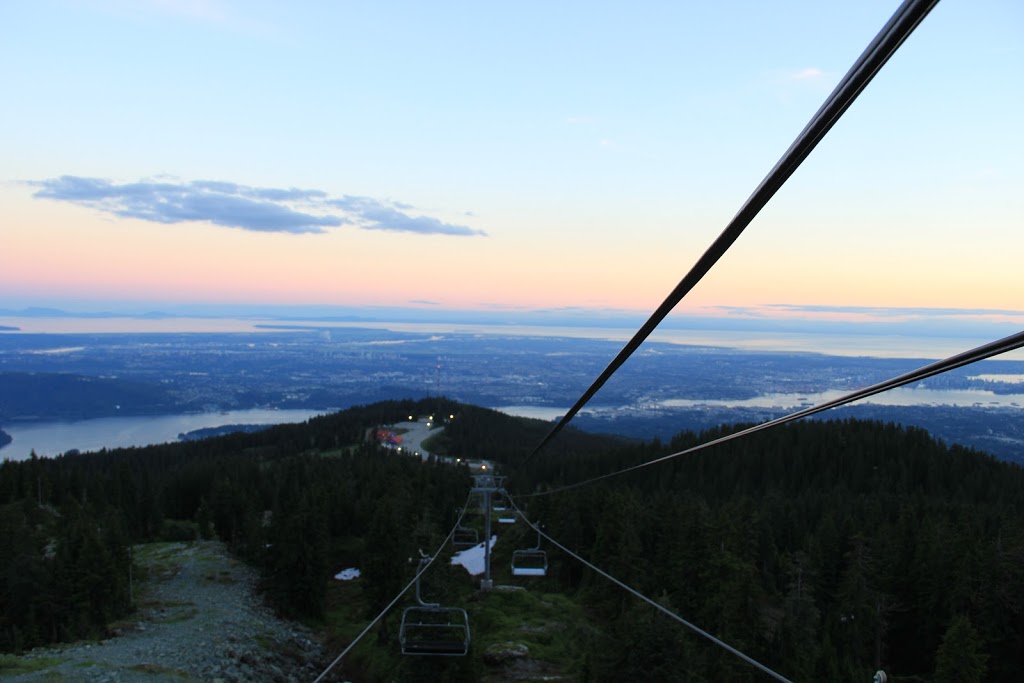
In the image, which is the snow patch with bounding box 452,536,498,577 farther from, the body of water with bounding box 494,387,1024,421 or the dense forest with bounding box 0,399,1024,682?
the body of water with bounding box 494,387,1024,421

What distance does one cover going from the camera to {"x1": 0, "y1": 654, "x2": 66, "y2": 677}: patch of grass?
21475mm

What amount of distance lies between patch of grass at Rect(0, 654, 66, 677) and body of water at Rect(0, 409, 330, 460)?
114093mm

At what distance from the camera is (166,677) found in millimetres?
23406

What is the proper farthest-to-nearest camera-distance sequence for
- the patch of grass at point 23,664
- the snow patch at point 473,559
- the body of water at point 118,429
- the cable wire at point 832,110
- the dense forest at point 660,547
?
the body of water at point 118,429 < the snow patch at point 473,559 < the dense forest at point 660,547 < the patch of grass at point 23,664 < the cable wire at point 832,110

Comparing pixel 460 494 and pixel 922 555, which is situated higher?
pixel 922 555

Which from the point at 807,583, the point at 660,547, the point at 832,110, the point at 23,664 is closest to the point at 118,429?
the point at 23,664

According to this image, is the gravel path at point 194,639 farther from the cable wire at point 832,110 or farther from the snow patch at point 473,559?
the cable wire at point 832,110

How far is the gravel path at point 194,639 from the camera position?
2400 centimetres

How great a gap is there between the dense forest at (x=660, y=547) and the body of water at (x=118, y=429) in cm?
8079

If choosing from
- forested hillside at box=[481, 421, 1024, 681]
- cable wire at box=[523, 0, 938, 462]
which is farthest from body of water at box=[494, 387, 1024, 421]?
forested hillside at box=[481, 421, 1024, 681]

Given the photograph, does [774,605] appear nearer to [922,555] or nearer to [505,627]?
[922,555]

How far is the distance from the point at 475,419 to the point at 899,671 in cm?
7531

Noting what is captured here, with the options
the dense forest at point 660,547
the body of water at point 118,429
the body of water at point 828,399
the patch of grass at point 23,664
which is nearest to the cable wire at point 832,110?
the body of water at point 828,399

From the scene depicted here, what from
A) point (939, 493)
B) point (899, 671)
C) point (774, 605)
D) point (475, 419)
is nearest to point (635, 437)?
point (475, 419)
